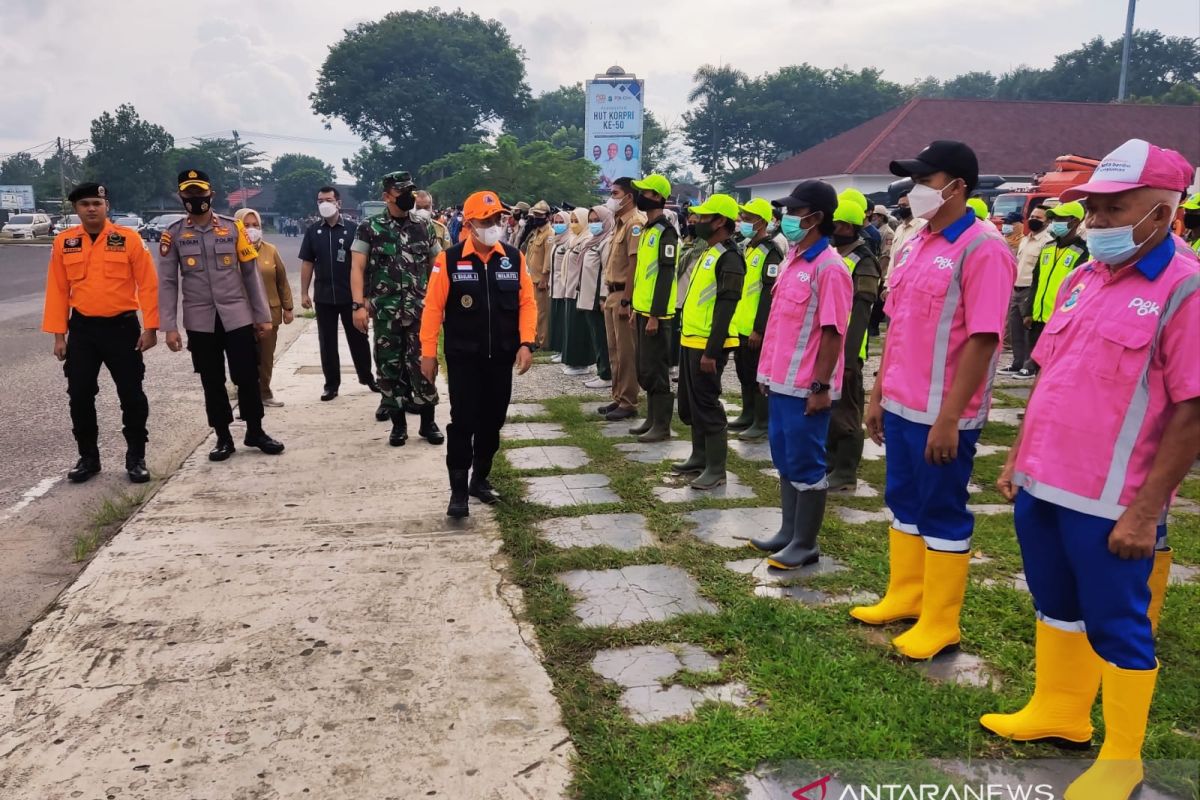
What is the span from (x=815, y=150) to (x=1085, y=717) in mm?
38325

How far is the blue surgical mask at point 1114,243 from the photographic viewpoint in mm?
2295

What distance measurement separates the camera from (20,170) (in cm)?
8850

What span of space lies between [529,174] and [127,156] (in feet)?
126

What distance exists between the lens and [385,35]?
56844mm

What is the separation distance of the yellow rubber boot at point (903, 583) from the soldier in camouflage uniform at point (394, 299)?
3.81 m

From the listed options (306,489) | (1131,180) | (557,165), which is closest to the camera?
(1131,180)

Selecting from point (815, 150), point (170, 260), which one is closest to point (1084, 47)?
point (815, 150)

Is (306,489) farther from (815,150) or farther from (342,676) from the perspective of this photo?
(815,150)

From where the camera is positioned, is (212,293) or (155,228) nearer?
(212,293)

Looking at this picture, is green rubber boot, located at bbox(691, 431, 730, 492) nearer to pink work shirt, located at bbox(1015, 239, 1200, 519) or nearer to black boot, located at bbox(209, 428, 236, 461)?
pink work shirt, located at bbox(1015, 239, 1200, 519)

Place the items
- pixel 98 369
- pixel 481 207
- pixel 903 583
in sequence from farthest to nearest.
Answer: pixel 98 369
pixel 481 207
pixel 903 583

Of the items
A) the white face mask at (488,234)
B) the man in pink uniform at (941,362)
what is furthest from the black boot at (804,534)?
the white face mask at (488,234)

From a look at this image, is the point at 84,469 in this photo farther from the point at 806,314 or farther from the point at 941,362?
the point at 941,362

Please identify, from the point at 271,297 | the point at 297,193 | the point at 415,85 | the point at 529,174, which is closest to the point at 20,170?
the point at 297,193
